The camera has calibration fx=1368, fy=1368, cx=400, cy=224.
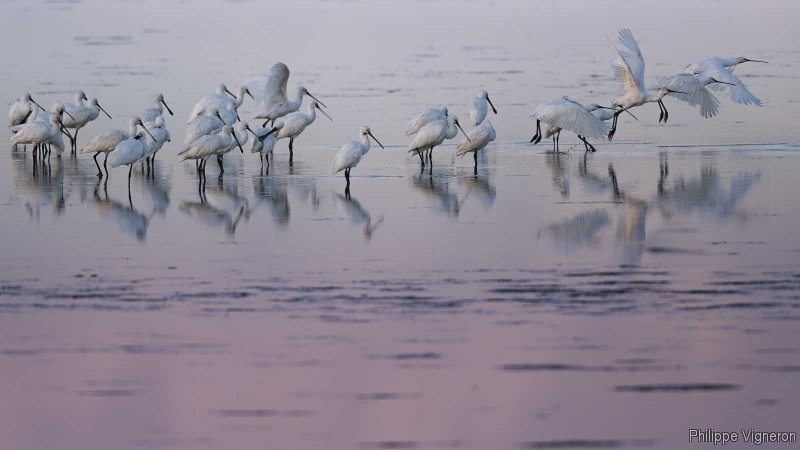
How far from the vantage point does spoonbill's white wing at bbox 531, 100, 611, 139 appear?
1730 cm

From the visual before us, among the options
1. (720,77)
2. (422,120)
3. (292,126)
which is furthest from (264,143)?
(720,77)

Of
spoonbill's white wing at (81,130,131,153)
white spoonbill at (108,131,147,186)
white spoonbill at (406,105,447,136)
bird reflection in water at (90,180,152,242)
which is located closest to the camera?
bird reflection in water at (90,180,152,242)

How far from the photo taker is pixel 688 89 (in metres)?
19.7

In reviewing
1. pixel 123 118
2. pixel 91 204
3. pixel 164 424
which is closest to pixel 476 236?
pixel 91 204

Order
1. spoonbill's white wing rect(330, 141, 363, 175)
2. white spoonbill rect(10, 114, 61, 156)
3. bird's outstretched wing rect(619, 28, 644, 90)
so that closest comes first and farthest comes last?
spoonbill's white wing rect(330, 141, 363, 175) < white spoonbill rect(10, 114, 61, 156) < bird's outstretched wing rect(619, 28, 644, 90)

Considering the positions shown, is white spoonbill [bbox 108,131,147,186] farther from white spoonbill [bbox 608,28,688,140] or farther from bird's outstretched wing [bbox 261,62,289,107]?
white spoonbill [bbox 608,28,688,140]

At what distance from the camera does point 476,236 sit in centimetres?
1174

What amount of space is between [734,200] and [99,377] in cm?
776

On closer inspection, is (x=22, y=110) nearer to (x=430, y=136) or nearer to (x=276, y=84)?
(x=276, y=84)

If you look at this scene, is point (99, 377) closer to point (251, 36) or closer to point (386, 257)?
point (386, 257)

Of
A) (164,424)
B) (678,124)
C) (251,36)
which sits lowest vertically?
(164,424)

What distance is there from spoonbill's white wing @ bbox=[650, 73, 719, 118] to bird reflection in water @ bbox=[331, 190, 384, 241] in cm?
663

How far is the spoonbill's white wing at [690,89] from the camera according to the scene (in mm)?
19359

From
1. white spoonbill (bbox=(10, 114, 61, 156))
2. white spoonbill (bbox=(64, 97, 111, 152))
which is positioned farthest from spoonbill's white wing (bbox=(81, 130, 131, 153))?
white spoonbill (bbox=(64, 97, 111, 152))
